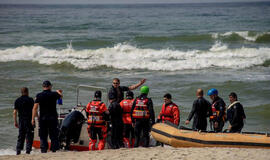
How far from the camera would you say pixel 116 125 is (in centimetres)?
834

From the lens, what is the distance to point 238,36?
1355 inches

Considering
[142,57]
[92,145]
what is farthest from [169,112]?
[142,57]

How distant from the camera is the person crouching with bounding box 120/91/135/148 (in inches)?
329

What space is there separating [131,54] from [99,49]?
259cm

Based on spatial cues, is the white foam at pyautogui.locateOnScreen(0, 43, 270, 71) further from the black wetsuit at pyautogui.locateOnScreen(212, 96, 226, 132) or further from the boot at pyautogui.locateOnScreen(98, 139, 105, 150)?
the boot at pyautogui.locateOnScreen(98, 139, 105, 150)

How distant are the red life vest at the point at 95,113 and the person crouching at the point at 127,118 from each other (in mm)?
511

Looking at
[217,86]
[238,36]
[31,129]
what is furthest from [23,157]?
[238,36]

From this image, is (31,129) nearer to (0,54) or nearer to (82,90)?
(82,90)

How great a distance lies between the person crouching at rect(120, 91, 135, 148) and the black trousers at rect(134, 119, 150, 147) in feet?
0.79

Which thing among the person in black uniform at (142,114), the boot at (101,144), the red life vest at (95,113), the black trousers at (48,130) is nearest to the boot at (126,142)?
the person in black uniform at (142,114)

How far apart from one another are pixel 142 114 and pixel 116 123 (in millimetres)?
563

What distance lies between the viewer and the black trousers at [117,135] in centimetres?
835

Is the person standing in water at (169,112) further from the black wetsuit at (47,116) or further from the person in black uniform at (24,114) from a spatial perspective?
the person in black uniform at (24,114)

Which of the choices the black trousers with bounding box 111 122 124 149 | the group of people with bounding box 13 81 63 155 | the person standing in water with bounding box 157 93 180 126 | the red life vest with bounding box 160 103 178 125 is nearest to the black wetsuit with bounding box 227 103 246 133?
the person standing in water with bounding box 157 93 180 126
